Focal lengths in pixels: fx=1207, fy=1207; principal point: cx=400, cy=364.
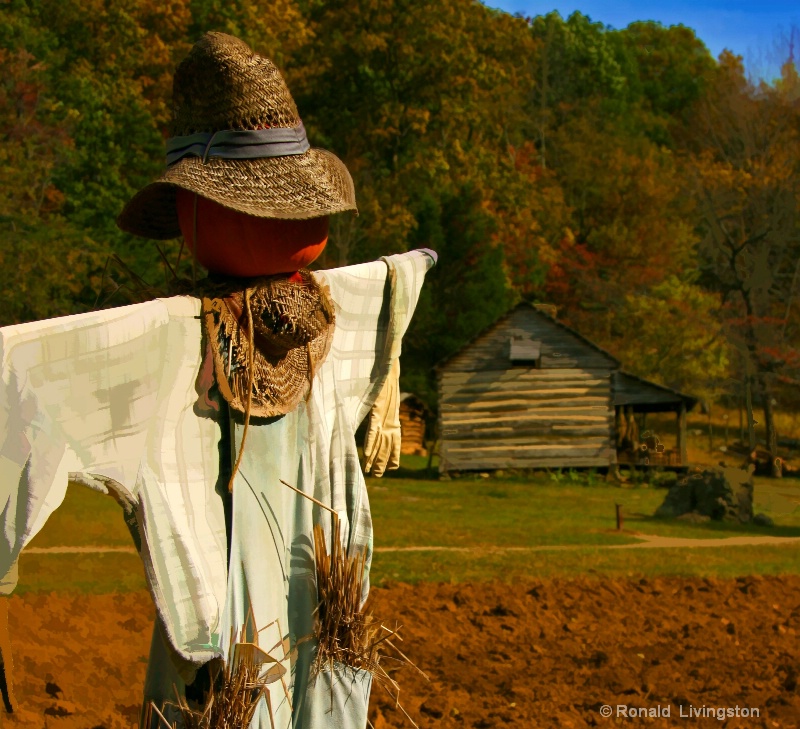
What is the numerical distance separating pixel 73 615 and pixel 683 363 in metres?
25.7

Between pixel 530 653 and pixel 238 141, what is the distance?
17.6 feet

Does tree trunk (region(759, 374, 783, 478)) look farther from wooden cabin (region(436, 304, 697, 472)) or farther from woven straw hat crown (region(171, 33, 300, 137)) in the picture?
woven straw hat crown (region(171, 33, 300, 137))

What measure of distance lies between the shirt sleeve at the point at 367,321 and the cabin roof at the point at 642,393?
22.9 meters

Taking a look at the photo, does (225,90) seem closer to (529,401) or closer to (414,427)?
(529,401)

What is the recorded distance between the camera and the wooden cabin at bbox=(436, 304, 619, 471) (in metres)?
24.9

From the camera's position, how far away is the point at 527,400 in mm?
25234

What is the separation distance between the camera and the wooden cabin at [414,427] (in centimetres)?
2962

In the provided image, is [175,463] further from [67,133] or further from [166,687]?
[67,133]

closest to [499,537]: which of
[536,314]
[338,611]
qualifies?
[536,314]

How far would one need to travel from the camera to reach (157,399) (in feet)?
8.52

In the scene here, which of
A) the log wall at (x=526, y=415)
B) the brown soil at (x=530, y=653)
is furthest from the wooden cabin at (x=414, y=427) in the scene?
the brown soil at (x=530, y=653)

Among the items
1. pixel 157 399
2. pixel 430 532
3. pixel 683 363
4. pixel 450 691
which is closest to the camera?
pixel 157 399

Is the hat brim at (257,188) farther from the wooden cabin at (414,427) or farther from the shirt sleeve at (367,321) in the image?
the wooden cabin at (414,427)

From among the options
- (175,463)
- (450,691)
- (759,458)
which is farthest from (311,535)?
(759,458)
